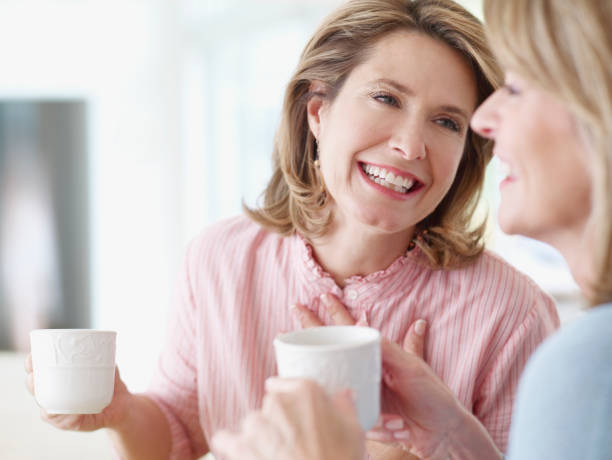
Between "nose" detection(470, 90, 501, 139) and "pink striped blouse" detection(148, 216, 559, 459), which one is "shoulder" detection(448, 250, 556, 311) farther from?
"nose" detection(470, 90, 501, 139)

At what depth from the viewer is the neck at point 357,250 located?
4.85 ft

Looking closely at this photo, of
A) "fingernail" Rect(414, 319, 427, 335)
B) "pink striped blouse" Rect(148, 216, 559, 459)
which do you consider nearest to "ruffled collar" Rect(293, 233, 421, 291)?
"pink striped blouse" Rect(148, 216, 559, 459)

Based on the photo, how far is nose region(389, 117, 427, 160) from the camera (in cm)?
130

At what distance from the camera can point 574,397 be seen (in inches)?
29.2

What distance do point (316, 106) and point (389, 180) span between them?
291mm

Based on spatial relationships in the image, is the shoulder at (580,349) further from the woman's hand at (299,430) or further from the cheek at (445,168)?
the cheek at (445,168)

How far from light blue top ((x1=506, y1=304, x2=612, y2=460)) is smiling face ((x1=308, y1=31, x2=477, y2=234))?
602 millimetres

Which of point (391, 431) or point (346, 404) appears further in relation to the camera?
point (391, 431)

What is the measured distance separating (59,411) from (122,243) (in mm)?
3745

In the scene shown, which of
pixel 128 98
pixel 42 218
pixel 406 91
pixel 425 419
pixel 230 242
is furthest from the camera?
pixel 42 218

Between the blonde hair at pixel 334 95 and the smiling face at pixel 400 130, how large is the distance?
3 cm

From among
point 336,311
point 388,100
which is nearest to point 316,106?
point 388,100

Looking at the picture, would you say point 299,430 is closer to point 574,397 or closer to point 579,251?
point 574,397

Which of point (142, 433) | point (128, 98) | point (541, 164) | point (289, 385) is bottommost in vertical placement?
point (142, 433)
